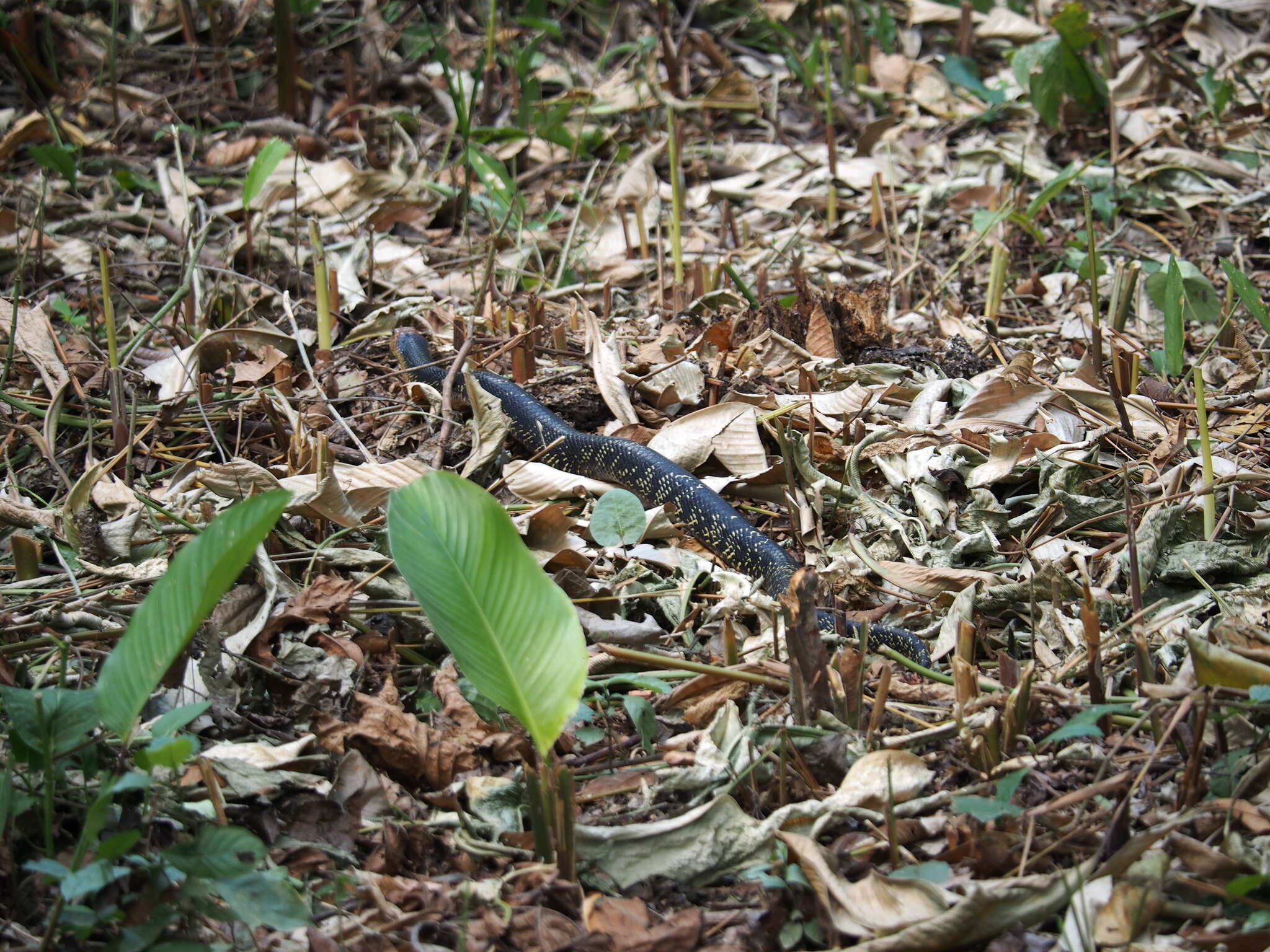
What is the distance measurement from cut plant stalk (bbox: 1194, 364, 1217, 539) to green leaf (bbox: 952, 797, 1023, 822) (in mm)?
1082

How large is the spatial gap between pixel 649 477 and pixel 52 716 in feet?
5.70

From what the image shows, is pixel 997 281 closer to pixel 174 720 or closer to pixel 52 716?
pixel 174 720

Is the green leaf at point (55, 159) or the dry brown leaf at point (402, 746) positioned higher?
the green leaf at point (55, 159)

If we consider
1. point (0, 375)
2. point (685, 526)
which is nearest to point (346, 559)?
point (685, 526)

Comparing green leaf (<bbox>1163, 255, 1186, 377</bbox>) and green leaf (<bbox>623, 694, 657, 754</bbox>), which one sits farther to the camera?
green leaf (<bbox>1163, 255, 1186, 377</bbox>)

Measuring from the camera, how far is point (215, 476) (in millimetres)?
2773

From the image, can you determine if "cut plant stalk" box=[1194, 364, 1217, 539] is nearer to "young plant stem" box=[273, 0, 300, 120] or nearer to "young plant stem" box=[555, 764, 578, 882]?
"young plant stem" box=[555, 764, 578, 882]

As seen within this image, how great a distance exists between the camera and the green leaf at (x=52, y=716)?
1732 millimetres

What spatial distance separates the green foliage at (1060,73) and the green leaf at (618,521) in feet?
11.8

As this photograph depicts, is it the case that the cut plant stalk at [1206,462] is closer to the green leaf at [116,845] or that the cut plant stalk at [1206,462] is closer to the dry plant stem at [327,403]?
the dry plant stem at [327,403]

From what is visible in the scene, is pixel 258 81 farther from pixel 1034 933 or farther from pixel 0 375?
pixel 1034 933

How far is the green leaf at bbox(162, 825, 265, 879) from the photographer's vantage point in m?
1.60

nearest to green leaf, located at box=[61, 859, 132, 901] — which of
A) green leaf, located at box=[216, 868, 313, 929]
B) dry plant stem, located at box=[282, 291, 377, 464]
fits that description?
green leaf, located at box=[216, 868, 313, 929]

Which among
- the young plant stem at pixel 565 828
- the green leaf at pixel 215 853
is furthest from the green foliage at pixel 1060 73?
the green leaf at pixel 215 853
